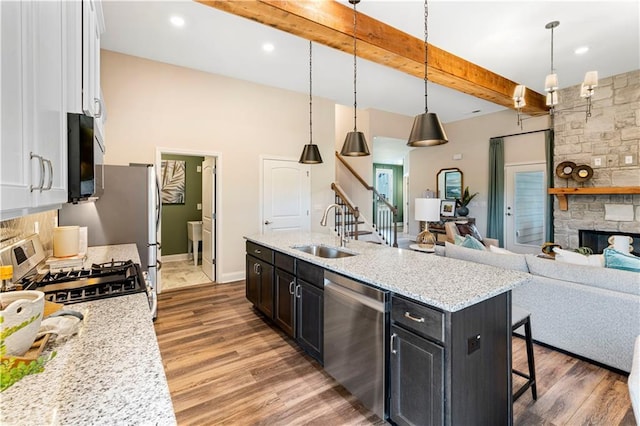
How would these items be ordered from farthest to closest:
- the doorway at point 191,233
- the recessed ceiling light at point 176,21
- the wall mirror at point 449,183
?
1. the wall mirror at point 449,183
2. the doorway at point 191,233
3. the recessed ceiling light at point 176,21

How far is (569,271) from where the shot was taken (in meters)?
2.48

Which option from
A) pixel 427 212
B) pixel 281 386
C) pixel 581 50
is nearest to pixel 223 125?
pixel 427 212

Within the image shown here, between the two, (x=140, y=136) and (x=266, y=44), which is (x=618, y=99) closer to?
(x=266, y=44)

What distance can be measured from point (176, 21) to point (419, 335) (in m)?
3.85

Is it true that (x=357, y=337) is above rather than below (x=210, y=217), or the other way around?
below

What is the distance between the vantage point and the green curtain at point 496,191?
21.9 ft

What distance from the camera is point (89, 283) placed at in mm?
1740

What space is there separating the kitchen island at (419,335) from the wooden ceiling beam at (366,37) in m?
2.19

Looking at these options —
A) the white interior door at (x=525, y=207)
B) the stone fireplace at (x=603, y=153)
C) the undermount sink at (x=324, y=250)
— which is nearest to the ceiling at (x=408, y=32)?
the stone fireplace at (x=603, y=153)

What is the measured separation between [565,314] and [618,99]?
4.64 m

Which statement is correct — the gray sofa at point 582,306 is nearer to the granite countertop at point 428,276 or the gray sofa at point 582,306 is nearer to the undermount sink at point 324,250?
the granite countertop at point 428,276

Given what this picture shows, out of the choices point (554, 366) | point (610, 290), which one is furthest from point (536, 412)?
point (610, 290)

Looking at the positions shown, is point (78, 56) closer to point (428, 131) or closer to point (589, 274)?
point (428, 131)

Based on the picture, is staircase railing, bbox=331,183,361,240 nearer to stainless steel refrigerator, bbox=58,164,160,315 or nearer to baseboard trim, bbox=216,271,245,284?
baseboard trim, bbox=216,271,245,284
